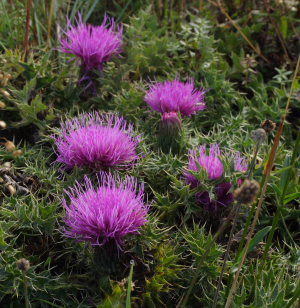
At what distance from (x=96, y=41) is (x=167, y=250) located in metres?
1.46

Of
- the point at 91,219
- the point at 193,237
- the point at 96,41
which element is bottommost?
the point at 193,237

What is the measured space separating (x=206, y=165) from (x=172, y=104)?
549 millimetres

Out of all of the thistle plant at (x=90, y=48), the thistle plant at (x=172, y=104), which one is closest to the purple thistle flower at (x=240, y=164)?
the thistle plant at (x=172, y=104)

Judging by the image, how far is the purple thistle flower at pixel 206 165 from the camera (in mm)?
2287

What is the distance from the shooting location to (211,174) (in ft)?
7.51

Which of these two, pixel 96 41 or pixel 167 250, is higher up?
pixel 96 41

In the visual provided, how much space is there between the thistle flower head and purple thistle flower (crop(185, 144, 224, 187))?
16.3 inches

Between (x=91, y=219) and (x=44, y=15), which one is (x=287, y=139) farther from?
(x=44, y=15)

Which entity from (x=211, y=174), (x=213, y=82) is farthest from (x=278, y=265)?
(x=213, y=82)

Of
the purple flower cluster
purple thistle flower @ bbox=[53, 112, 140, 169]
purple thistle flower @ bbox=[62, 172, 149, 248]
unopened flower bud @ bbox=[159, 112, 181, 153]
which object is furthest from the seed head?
unopened flower bud @ bbox=[159, 112, 181, 153]

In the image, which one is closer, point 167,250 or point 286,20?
point 167,250

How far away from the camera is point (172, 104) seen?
8.96ft

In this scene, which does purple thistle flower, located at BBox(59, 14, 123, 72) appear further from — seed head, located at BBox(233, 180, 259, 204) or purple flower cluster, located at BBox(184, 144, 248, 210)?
seed head, located at BBox(233, 180, 259, 204)

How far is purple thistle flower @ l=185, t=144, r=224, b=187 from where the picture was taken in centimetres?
229
